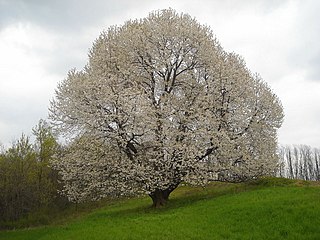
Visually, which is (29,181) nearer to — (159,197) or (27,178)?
(27,178)

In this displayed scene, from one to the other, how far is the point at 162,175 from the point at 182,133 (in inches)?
122

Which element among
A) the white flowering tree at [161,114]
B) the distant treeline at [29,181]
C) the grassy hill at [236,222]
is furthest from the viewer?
the distant treeline at [29,181]

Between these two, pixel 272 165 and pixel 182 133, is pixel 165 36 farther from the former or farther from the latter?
pixel 272 165

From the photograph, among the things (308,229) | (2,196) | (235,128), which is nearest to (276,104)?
(235,128)

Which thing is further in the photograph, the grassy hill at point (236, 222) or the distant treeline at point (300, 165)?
the distant treeline at point (300, 165)

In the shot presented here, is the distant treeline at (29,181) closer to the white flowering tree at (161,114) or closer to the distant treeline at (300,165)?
the white flowering tree at (161,114)

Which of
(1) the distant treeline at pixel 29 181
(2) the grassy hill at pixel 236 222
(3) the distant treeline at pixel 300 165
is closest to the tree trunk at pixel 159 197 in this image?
(2) the grassy hill at pixel 236 222

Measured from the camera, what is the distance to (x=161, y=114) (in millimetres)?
25188

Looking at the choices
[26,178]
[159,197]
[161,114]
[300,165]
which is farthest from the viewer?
[300,165]

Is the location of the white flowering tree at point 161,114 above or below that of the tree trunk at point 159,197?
above

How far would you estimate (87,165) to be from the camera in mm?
25859

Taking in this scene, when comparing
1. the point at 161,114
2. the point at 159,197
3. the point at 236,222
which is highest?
the point at 161,114

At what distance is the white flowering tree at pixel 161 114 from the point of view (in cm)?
2461

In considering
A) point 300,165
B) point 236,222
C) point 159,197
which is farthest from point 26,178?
point 300,165
